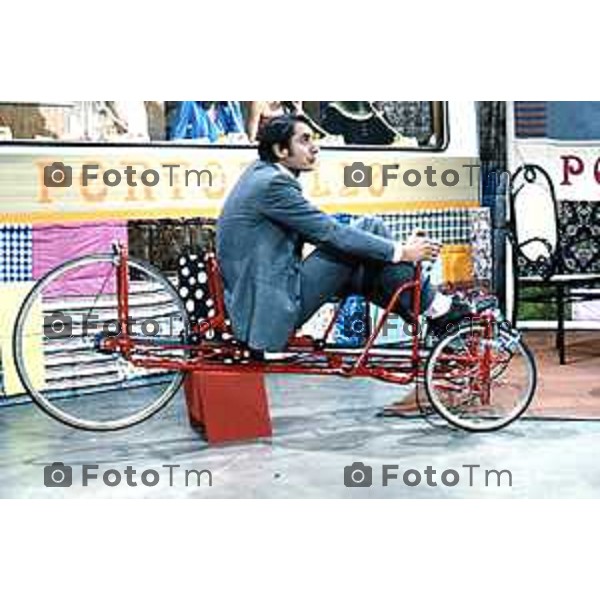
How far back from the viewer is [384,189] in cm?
369

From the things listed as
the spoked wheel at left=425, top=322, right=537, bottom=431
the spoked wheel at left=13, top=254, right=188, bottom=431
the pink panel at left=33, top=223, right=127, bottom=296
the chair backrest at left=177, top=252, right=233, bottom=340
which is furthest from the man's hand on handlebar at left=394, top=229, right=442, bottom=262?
the pink panel at left=33, top=223, right=127, bottom=296

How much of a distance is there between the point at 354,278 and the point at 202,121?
2.06 ft

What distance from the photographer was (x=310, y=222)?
3605 mm

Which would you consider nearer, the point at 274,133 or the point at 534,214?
the point at 274,133

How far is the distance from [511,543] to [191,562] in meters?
0.89

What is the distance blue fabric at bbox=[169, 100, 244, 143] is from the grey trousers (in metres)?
0.44

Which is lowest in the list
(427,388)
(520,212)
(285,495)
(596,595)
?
(596,595)

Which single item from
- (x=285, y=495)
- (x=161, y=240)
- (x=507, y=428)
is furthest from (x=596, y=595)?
(x=161, y=240)

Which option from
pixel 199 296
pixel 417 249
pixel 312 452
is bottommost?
pixel 312 452

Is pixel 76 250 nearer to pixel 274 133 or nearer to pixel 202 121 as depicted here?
pixel 202 121

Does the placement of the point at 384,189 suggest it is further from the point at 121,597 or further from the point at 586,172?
the point at 121,597

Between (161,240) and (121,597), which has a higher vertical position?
(161,240)

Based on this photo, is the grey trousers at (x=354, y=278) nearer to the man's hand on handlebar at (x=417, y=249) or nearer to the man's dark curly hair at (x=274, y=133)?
the man's hand on handlebar at (x=417, y=249)

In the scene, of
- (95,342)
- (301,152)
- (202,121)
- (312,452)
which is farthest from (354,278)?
(95,342)
